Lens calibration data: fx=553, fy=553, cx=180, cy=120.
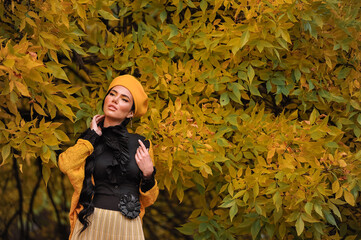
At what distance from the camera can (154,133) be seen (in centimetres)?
450

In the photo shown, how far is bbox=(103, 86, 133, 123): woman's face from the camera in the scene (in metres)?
3.77

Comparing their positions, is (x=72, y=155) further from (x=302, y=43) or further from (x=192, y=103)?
(x=302, y=43)

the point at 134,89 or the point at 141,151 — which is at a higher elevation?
the point at 134,89

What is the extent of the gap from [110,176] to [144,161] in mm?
253

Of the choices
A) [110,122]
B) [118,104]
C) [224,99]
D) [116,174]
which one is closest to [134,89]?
[118,104]

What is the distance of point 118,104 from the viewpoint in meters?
3.78

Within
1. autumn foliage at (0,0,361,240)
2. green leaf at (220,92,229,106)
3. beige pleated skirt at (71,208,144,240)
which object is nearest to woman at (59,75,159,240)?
beige pleated skirt at (71,208,144,240)

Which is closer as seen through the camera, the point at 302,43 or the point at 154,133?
the point at 154,133

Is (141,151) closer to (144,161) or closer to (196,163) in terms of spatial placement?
(144,161)

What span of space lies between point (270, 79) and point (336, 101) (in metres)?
0.62

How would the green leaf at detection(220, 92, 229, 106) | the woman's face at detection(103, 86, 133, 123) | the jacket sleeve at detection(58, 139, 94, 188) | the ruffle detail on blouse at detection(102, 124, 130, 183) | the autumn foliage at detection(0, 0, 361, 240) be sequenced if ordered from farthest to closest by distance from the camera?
the green leaf at detection(220, 92, 229, 106) → the autumn foliage at detection(0, 0, 361, 240) → the woman's face at detection(103, 86, 133, 123) → the ruffle detail on blouse at detection(102, 124, 130, 183) → the jacket sleeve at detection(58, 139, 94, 188)

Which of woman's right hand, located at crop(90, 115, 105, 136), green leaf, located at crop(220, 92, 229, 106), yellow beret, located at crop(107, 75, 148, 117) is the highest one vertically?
yellow beret, located at crop(107, 75, 148, 117)

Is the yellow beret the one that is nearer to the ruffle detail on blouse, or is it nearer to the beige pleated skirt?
the ruffle detail on blouse

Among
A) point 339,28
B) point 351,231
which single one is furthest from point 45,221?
point 339,28
